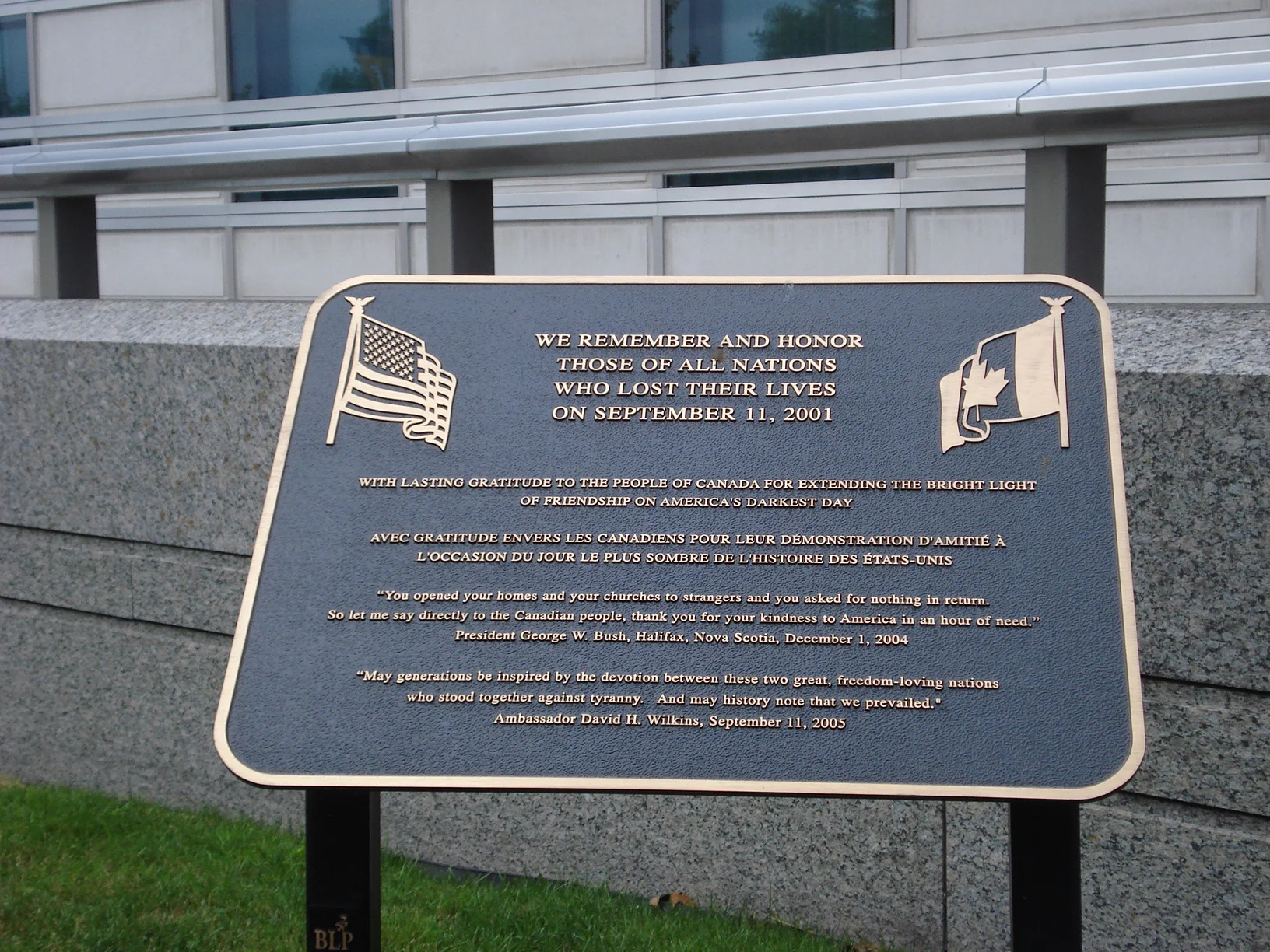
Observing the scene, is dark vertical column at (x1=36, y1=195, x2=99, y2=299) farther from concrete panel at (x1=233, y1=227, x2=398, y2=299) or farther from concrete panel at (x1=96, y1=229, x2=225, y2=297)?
concrete panel at (x1=96, y1=229, x2=225, y2=297)

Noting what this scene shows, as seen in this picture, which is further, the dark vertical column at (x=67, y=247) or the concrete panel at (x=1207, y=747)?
the dark vertical column at (x=67, y=247)

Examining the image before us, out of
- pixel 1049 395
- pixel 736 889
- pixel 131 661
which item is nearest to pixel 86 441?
pixel 131 661

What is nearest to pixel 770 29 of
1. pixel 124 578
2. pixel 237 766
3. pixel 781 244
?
pixel 781 244

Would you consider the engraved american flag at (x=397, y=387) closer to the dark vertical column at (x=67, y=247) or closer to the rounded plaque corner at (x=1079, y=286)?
the rounded plaque corner at (x=1079, y=286)

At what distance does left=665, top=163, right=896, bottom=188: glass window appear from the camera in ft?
27.3

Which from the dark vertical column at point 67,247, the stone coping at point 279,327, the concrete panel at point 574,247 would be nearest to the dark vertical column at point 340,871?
the stone coping at point 279,327

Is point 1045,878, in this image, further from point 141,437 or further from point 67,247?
point 67,247

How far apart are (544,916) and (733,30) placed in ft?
22.1

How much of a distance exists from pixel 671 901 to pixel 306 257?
7.58 m

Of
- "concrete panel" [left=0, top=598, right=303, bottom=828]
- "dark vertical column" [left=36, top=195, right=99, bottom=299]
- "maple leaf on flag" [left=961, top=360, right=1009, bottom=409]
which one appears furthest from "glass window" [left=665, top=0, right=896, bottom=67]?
"maple leaf on flag" [left=961, top=360, right=1009, bottom=409]

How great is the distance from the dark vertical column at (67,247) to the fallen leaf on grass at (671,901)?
3265 mm

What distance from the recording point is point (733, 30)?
8805mm

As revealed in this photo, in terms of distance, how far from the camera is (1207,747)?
3.17 meters

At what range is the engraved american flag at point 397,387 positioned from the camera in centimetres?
283
